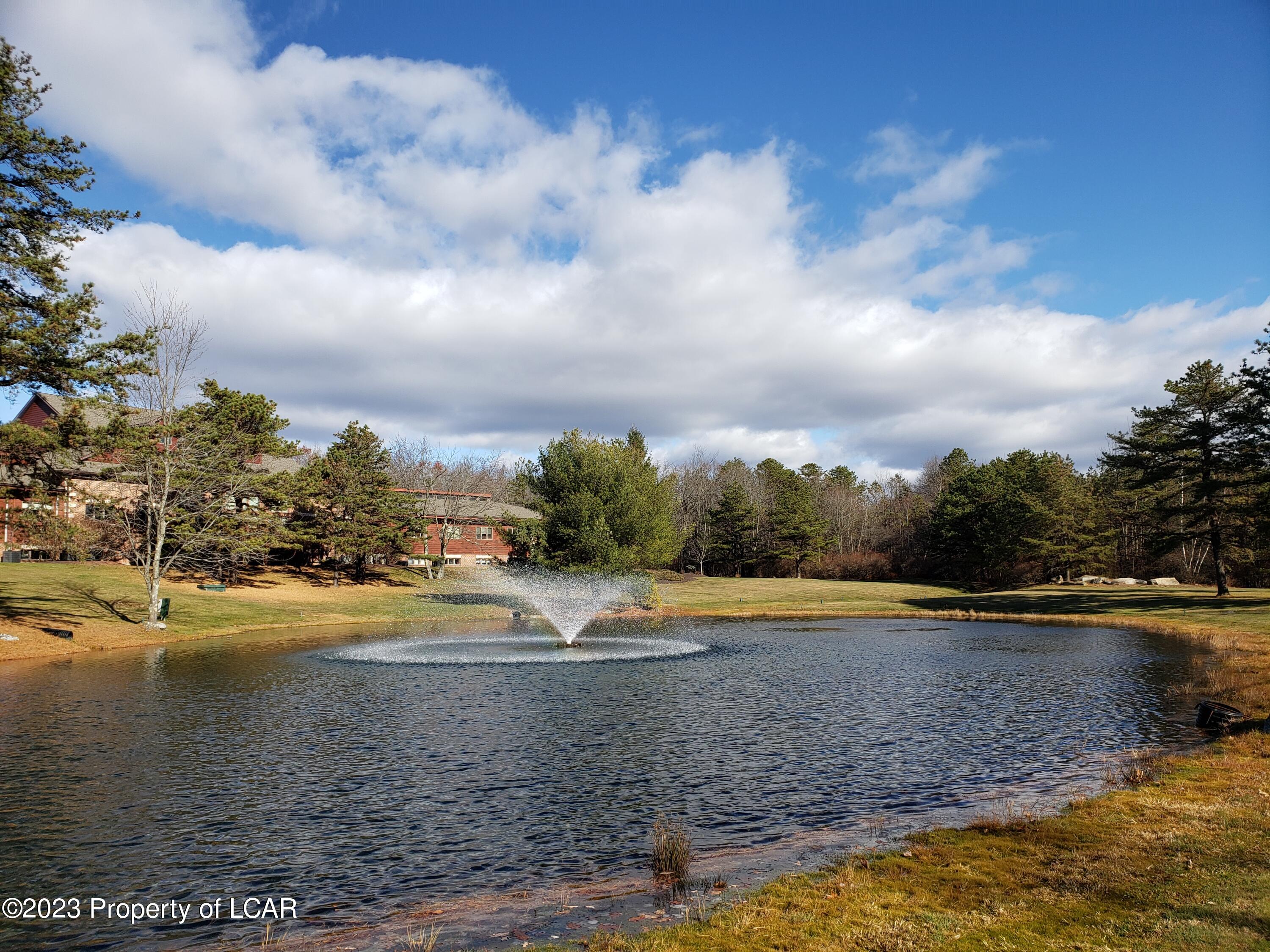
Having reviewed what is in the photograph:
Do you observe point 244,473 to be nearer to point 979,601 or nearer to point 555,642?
point 555,642

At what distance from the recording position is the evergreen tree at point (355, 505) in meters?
68.0

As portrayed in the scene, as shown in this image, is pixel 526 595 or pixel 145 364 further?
pixel 526 595

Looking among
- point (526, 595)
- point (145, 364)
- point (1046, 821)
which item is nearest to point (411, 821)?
point (1046, 821)

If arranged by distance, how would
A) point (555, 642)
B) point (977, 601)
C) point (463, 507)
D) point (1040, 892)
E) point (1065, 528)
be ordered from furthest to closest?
1. point (463, 507)
2. point (1065, 528)
3. point (977, 601)
4. point (555, 642)
5. point (1040, 892)

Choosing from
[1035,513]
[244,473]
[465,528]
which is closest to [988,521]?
[1035,513]

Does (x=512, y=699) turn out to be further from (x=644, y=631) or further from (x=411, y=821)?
(x=644, y=631)

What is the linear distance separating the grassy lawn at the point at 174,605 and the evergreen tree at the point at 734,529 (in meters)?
49.3

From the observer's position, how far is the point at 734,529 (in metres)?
117

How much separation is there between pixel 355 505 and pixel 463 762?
5670 centimetres

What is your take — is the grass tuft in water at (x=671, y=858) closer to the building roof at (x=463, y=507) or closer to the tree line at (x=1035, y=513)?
the tree line at (x=1035, y=513)

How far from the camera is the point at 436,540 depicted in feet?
293

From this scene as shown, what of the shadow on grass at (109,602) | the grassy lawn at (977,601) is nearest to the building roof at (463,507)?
the grassy lawn at (977,601)

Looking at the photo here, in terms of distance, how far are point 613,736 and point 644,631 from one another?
30.2 m

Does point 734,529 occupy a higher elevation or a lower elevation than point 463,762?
higher
